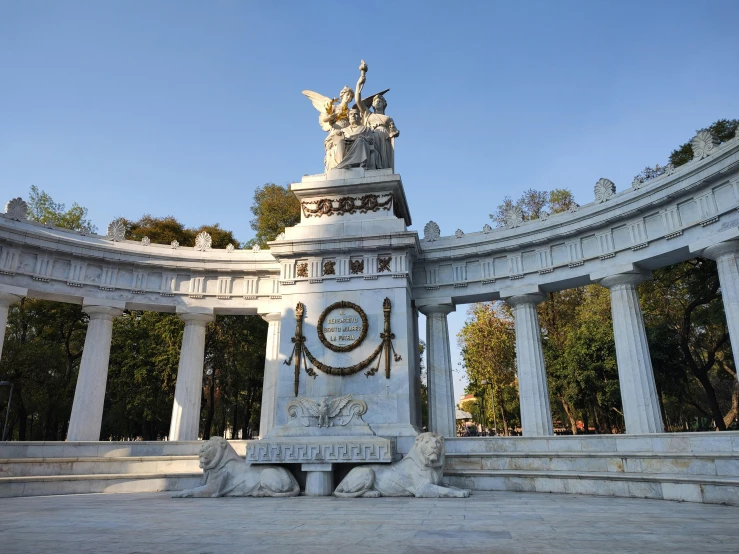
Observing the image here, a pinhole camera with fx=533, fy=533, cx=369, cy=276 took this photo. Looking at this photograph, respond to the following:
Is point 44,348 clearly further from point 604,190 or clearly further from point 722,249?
point 722,249

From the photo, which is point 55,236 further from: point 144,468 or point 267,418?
point 267,418

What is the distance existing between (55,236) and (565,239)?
26.5 meters

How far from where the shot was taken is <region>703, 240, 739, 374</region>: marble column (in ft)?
67.9

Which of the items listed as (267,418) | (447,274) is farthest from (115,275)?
(447,274)

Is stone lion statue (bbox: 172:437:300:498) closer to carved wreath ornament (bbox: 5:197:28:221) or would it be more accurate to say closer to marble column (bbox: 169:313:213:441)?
marble column (bbox: 169:313:213:441)

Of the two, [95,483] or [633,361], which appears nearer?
[95,483]

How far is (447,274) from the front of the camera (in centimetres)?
2928

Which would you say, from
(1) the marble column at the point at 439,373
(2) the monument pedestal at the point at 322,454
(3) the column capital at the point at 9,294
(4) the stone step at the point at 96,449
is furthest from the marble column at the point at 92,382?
(1) the marble column at the point at 439,373

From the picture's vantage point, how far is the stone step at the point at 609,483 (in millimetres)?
16406

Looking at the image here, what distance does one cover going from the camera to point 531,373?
26141mm

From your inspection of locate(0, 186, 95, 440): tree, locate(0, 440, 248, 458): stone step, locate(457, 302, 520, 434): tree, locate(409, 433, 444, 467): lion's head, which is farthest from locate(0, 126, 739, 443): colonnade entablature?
locate(457, 302, 520, 434): tree

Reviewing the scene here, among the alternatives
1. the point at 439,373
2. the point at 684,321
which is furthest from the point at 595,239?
the point at 684,321

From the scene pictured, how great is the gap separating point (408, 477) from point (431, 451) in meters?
1.28

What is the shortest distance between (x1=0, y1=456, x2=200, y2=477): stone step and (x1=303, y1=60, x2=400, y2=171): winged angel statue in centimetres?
1683
